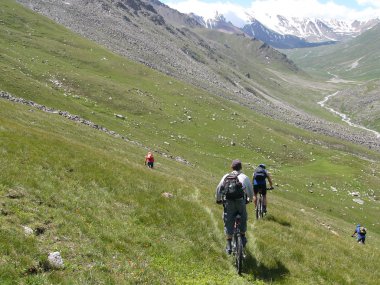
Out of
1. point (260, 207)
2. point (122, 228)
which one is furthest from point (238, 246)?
point (260, 207)

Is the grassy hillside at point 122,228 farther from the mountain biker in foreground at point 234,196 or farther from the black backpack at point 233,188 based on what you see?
the black backpack at point 233,188

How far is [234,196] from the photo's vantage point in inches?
619

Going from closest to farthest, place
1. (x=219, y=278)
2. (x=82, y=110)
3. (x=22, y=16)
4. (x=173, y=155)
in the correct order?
(x=219, y=278), (x=173, y=155), (x=82, y=110), (x=22, y=16)

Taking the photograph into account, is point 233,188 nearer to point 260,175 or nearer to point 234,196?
point 234,196

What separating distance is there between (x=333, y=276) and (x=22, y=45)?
289 ft

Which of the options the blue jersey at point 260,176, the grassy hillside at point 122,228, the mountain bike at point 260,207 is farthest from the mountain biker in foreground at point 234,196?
the mountain bike at point 260,207

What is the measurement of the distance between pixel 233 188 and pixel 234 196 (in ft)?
1.09

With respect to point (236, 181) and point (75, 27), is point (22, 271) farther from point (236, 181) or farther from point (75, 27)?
point (75, 27)

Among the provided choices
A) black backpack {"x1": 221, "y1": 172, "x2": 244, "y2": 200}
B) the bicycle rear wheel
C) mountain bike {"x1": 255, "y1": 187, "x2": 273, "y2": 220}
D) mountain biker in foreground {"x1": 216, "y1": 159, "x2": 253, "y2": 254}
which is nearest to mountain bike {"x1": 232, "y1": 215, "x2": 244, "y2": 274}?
the bicycle rear wheel

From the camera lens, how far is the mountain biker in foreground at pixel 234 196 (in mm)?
15719

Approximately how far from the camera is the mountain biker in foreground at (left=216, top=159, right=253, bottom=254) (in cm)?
1572

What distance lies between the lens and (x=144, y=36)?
162m

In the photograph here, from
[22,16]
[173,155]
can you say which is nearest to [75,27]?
[22,16]

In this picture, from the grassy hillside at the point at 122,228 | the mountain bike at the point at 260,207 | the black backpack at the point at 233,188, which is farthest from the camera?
the mountain bike at the point at 260,207
